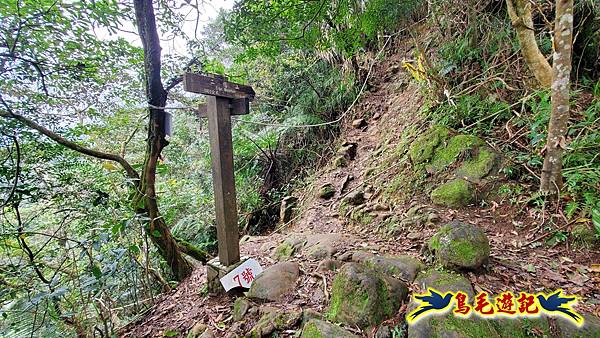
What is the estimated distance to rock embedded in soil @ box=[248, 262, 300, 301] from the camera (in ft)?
7.38

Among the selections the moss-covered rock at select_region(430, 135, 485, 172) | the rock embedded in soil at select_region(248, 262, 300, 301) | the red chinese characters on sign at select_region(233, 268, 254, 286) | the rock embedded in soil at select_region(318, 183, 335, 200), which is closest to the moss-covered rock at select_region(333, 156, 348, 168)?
the rock embedded in soil at select_region(318, 183, 335, 200)

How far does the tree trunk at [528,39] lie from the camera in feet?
9.14

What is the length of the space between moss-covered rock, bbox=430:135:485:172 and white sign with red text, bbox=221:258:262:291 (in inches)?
93.0

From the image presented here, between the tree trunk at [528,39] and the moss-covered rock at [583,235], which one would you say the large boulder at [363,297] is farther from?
the tree trunk at [528,39]

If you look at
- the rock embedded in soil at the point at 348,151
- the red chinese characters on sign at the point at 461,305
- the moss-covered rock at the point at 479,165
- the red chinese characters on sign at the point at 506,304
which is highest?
the rock embedded in soil at the point at 348,151

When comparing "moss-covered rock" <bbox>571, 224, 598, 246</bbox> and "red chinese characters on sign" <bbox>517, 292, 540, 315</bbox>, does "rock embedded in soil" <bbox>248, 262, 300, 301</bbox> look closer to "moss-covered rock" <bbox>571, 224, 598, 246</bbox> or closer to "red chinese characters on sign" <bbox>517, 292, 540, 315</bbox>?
"red chinese characters on sign" <bbox>517, 292, 540, 315</bbox>

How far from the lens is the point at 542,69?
2969mm

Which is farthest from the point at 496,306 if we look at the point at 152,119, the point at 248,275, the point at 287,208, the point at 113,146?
the point at 113,146

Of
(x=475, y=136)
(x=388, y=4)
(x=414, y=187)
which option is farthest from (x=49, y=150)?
(x=388, y=4)

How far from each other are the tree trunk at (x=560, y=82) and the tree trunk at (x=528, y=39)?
1.79 feet

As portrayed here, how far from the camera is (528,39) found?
287 centimetres

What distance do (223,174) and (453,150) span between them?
265 cm

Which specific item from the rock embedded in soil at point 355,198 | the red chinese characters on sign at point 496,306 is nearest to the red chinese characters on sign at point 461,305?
the red chinese characters on sign at point 496,306

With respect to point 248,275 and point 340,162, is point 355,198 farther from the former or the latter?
point 248,275
